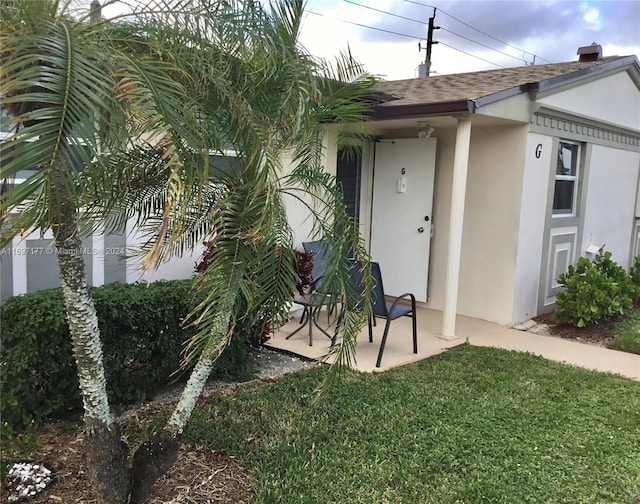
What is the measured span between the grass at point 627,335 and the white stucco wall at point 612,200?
1.60 metres

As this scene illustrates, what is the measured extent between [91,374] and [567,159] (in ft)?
23.5

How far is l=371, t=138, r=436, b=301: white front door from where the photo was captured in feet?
23.2

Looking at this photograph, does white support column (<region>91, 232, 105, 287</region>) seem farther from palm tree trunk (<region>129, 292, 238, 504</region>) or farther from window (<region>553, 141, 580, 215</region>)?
window (<region>553, 141, 580, 215</region>)

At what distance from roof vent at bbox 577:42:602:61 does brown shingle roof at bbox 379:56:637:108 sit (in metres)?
0.18

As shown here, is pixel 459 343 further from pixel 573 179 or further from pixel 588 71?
pixel 588 71

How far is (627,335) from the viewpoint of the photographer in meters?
6.18

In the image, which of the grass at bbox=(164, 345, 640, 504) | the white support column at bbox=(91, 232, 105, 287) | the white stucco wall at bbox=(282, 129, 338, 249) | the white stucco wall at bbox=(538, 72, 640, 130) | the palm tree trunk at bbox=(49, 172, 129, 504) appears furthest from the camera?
the white stucco wall at bbox=(538, 72, 640, 130)

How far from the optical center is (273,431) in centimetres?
352

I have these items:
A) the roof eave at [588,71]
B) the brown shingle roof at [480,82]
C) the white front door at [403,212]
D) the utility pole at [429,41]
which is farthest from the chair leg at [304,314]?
the utility pole at [429,41]

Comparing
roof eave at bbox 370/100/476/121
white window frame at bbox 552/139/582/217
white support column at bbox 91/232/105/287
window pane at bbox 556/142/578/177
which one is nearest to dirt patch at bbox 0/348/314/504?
white support column at bbox 91/232/105/287

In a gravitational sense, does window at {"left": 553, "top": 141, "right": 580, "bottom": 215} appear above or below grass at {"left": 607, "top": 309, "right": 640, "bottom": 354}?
above

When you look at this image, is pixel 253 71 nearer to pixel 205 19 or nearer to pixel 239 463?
pixel 205 19

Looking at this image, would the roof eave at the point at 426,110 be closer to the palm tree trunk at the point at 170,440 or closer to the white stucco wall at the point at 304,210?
the white stucco wall at the point at 304,210

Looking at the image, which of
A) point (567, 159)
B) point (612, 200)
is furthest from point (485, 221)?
point (612, 200)
